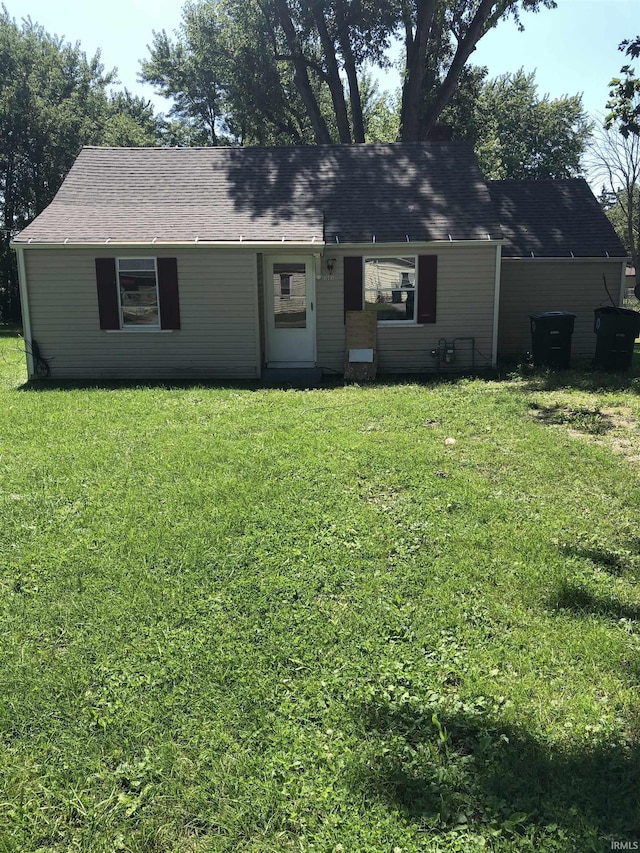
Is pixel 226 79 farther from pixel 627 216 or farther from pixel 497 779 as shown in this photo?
pixel 497 779

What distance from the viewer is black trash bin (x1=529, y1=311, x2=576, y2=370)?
11.8 metres

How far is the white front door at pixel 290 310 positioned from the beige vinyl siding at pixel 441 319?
0.75 feet

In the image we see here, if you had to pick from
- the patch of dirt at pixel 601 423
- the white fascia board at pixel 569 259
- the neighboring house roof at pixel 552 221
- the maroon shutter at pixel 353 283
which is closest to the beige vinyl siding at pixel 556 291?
the white fascia board at pixel 569 259

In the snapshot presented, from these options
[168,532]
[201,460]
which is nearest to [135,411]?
[201,460]

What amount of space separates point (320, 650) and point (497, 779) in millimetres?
1093

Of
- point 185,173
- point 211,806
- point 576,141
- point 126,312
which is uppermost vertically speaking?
point 576,141

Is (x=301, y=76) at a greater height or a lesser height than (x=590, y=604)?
greater

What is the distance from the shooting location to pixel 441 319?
476 inches

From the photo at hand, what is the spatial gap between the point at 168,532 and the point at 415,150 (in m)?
11.9

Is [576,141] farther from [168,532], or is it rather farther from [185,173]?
[168,532]

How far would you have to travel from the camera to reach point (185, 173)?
13586 mm

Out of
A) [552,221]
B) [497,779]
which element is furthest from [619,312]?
[497,779]

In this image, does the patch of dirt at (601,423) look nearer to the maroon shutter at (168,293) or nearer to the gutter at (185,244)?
the gutter at (185,244)

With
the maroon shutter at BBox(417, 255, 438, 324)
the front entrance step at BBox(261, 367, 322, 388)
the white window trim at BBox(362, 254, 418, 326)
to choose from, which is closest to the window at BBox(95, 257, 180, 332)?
the front entrance step at BBox(261, 367, 322, 388)
